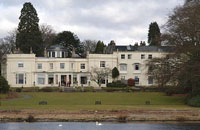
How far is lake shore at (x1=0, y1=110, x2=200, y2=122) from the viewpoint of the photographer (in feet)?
137

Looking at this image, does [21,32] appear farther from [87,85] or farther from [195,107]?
[195,107]

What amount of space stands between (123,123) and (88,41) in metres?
99.2

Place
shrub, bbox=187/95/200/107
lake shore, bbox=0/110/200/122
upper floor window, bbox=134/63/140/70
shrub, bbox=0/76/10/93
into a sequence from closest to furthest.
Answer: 1. lake shore, bbox=0/110/200/122
2. shrub, bbox=187/95/200/107
3. shrub, bbox=0/76/10/93
4. upper floor window, bbox=134/63/140/70

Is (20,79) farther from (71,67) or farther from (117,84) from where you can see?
(117,84)

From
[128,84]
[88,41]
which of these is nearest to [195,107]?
[128,84]

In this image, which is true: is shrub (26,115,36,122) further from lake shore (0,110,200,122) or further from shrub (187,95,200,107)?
shrub (187,95,200,107)

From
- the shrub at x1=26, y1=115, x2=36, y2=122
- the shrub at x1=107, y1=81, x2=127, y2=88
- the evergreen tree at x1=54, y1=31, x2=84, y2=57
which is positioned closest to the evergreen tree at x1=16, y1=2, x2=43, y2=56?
the evergreen tree at x1=54, y1=31, x2=84, y2=57

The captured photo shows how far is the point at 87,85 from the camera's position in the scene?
85.6 metres

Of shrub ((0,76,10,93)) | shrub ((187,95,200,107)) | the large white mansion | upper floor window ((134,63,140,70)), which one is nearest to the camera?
shrub ((187,95,200,107))

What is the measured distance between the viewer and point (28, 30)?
100438 mm

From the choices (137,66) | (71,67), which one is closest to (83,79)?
(71,67)

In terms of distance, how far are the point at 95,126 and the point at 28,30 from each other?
6700cm

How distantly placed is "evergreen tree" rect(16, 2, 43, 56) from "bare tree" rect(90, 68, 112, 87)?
2221 cm

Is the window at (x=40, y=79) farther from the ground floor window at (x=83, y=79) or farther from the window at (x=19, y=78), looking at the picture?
the ground floor window at (x=83, y=79)
